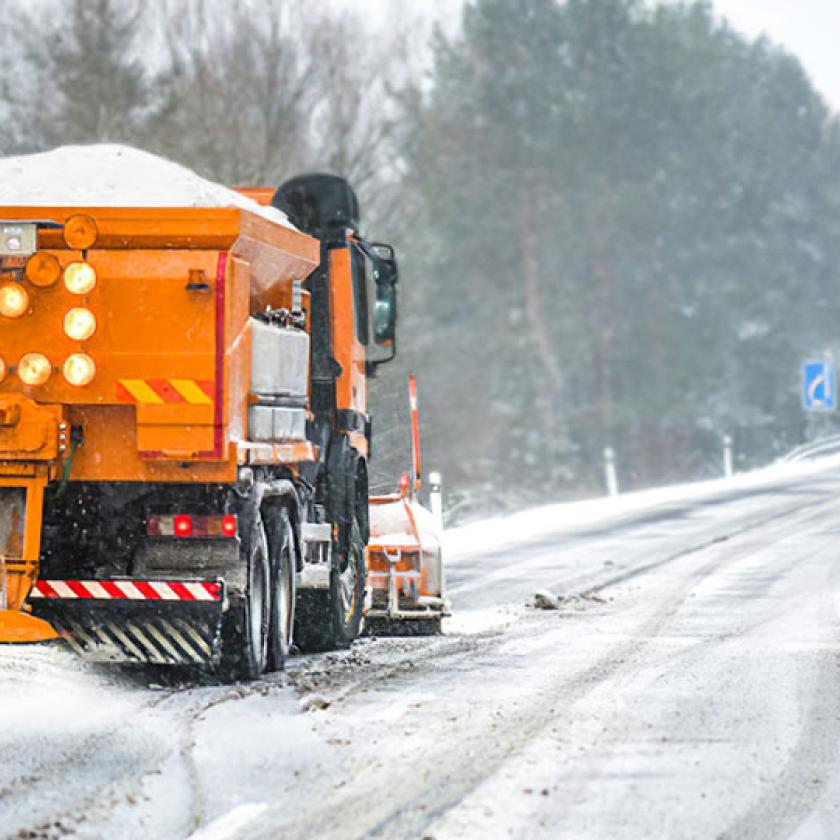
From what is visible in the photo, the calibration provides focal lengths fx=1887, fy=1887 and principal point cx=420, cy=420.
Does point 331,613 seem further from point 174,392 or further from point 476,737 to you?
point 476,737

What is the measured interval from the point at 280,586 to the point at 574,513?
1740cm

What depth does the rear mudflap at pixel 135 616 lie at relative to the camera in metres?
9.30

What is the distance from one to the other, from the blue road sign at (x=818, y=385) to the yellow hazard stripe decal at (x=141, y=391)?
40.7m

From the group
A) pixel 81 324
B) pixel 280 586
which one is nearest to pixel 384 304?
pixel 280 586

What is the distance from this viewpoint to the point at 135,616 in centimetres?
939

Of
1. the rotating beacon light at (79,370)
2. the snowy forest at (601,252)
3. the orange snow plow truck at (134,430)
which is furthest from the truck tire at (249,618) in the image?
the snowy forest at (601,252)

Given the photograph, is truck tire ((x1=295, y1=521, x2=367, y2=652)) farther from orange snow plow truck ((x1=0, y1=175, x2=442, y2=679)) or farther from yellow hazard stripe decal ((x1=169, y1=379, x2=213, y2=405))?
yellow hazard stripe decal ((x1=169, y1=379, x2=213, y2=405))

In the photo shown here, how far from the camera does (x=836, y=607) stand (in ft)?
46.5

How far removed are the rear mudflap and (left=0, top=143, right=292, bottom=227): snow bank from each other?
1930 millimetres

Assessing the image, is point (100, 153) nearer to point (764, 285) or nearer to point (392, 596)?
point (392, 596)

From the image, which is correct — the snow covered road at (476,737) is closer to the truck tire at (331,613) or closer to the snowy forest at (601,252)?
the truck tire at (331,613)

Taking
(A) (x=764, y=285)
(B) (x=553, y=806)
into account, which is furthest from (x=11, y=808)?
(A) (x=764, y=285)

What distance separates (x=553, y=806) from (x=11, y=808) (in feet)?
5.83

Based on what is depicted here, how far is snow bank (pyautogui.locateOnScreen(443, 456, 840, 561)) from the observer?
2255 centimetres
